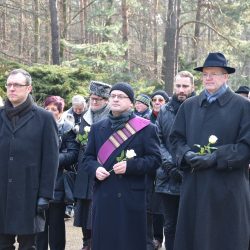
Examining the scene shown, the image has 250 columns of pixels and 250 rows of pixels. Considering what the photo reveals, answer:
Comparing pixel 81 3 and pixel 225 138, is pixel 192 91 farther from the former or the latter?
pixel 81 3

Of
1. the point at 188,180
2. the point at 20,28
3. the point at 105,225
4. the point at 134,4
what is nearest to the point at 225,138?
the point at 188,180

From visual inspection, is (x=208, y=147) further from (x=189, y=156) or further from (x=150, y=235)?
(x=150, y=235)

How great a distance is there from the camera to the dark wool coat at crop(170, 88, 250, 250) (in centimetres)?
450

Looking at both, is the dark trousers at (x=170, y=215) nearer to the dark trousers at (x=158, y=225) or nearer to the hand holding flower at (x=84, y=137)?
the hand holding flower at (x=84, y=137)

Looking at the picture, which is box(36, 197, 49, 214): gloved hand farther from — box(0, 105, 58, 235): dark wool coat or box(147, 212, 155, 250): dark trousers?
box(147, 212, 155, 250): dark trousers

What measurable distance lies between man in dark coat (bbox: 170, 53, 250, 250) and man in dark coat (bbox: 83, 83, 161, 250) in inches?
16.6

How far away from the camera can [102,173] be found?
4.86 m

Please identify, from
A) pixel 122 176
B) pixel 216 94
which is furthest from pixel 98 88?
pixel 216 94

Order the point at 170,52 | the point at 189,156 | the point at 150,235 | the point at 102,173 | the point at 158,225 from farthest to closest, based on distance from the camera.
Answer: the point at 170,52
the point at 158,225
the point at 150,235
the point at 102,173
the point at 189,156

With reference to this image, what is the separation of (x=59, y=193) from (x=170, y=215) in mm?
1506

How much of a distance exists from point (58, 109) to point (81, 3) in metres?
23.2

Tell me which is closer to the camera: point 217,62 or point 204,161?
point 204,161

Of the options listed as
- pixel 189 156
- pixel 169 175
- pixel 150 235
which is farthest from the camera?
pixel 150 235

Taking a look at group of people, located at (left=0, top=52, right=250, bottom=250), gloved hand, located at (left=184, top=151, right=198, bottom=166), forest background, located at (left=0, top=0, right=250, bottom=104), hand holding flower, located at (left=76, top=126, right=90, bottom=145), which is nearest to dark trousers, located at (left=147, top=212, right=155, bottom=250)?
hand holding flower, located at (left=76, top=126, right=90, bottom=145)
